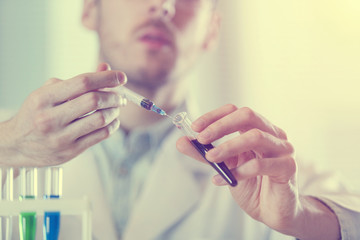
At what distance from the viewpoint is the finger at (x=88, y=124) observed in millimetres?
674

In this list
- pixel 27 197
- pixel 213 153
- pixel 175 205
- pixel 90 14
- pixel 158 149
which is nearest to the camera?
pixel 213 153

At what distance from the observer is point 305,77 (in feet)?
4.67

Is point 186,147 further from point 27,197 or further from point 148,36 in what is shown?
point 148,36

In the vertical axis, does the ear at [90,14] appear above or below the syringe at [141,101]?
above

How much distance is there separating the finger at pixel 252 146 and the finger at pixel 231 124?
2 centimetres

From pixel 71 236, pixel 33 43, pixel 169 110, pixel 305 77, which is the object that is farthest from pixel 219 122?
pixel 33 43

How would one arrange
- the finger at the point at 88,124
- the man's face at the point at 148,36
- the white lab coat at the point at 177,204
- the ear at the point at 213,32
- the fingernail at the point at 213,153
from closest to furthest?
the fingernail at the point at 213,153
the finger at the point at 88,124
the white lab coat at the point at 177,204
the man's face at the point at 148,36
the ear at the point at 213,32

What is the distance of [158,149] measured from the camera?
1326 millimetres

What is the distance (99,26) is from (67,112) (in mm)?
811

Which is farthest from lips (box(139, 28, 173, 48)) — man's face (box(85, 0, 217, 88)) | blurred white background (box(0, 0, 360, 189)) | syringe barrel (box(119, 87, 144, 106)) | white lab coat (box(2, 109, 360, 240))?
syringe barrel (box(119, 87, 144, 106))

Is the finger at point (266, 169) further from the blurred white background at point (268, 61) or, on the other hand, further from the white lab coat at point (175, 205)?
the blurred white background at point (268, 61)

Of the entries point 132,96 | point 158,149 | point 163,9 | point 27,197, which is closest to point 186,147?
point 132,96

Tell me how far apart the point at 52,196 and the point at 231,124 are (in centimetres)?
31

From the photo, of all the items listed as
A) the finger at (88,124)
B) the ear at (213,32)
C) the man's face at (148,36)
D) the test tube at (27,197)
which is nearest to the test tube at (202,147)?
the finger at (88,124)
